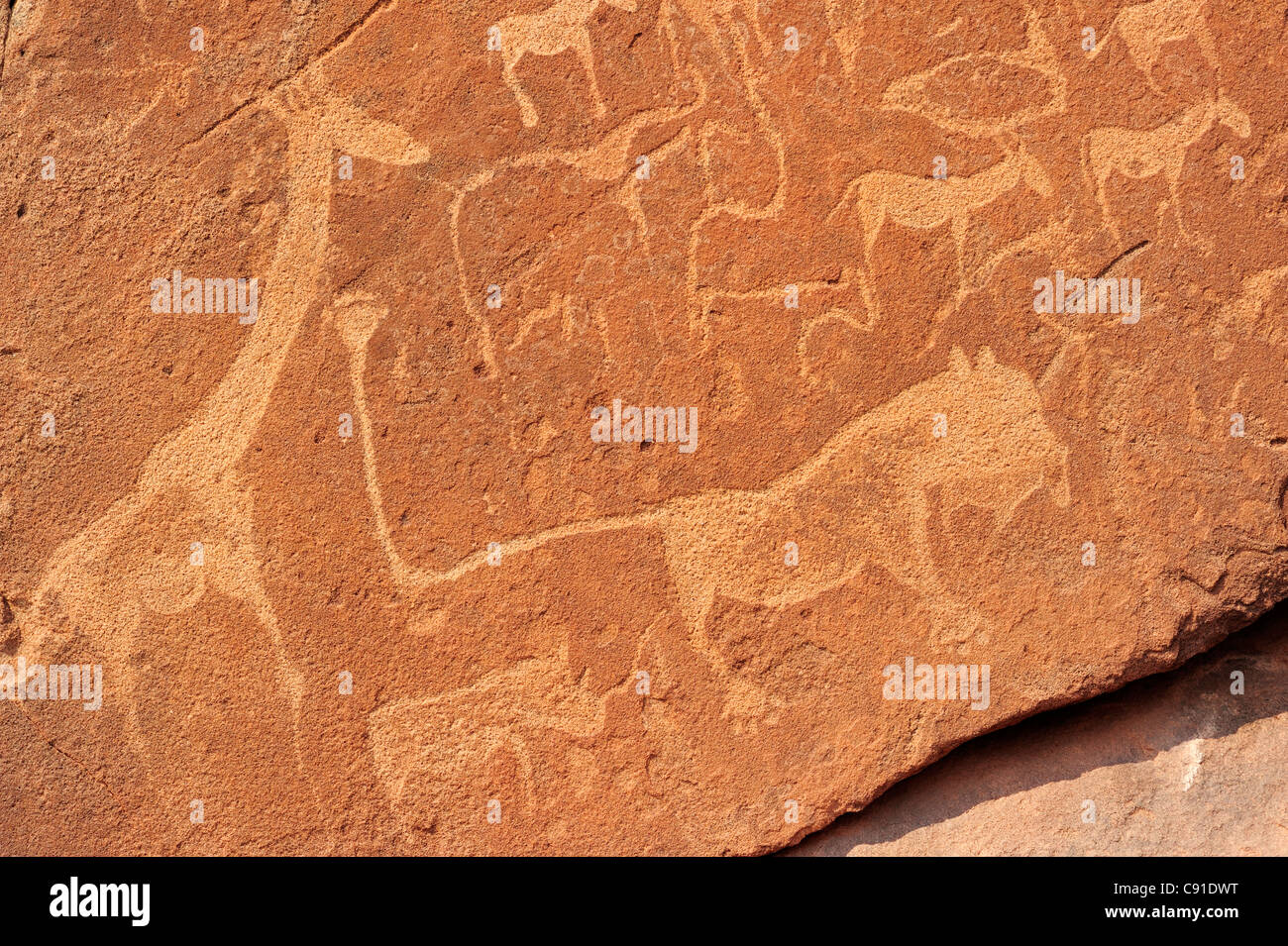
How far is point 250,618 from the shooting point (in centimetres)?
187

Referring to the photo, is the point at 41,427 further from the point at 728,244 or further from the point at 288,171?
the point at 728,244

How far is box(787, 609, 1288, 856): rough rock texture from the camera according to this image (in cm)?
191

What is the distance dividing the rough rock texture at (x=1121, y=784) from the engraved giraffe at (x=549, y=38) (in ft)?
4.22

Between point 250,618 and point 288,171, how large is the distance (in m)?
0.75

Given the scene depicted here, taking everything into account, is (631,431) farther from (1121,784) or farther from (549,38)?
(1121,784)

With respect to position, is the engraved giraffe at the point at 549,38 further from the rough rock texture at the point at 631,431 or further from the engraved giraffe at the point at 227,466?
the engraved giraffe at the point at 227,466

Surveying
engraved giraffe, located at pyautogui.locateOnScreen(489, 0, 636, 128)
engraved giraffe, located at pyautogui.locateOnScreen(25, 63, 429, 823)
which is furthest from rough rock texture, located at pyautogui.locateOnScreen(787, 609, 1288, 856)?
engraved giraffe, located at pyautogui.locateOnScreen(489, 0, 636, 128)

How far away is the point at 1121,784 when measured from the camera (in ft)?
6.34

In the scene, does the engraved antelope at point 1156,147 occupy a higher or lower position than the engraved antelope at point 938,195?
higher

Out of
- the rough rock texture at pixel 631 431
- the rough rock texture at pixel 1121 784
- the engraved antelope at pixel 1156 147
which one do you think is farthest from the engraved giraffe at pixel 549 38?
the rough rock texture at pixel 1121 784

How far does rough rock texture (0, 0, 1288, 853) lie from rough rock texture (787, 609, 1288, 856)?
138mm

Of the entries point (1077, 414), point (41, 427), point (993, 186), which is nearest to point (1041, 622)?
point (1077, 414)

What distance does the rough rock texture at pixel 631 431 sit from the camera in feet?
6.04

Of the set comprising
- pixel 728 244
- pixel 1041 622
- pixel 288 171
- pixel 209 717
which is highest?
pixel 288 171
